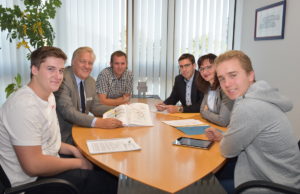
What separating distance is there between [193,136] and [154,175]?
67 centimetres

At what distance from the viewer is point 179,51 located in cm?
452

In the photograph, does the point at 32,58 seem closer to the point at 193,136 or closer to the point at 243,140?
the point at 193,136

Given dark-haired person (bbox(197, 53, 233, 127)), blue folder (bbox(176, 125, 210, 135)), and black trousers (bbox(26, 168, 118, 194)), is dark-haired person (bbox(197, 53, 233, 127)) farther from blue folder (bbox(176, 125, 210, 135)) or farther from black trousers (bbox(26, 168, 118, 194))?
black trousers (bbox(26, 168, 118, 194))

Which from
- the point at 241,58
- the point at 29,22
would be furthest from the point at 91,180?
the point at 29,22

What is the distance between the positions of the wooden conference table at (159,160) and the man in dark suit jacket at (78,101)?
0.14m

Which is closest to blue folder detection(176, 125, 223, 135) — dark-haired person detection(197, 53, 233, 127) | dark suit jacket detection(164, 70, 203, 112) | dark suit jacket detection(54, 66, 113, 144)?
dark-haired person detection(197, 53, 233, 127)

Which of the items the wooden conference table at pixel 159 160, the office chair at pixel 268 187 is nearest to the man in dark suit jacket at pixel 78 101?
the wooden conference table at pixel 159 160

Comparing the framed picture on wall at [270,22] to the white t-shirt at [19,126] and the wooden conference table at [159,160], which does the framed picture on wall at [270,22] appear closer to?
the wooden conference table at [159,160]

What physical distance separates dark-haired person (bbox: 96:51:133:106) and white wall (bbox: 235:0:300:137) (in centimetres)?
198

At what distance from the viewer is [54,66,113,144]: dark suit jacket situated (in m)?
2.05

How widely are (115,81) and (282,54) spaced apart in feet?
7.16

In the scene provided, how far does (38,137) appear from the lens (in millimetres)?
1384

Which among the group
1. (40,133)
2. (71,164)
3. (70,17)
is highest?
(70,17)

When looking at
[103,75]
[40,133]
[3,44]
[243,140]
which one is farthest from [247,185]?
[3,44]
